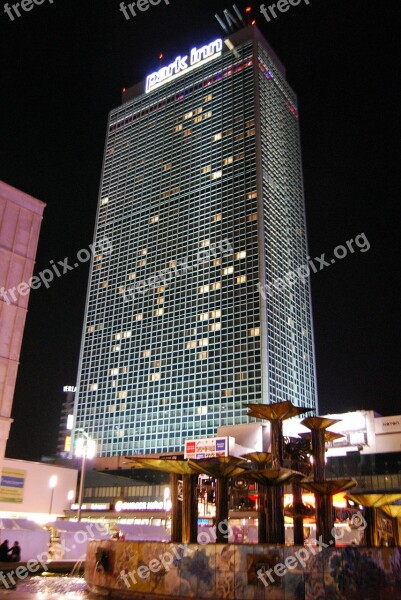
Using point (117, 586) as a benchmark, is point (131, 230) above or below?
above

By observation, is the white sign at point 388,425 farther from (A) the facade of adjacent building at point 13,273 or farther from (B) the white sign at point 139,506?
(A) the facade of adjacent building at point 13,273

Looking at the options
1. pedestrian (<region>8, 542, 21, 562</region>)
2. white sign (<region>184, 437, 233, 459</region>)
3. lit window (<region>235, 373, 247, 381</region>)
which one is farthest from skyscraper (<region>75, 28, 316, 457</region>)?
pedestrian (<region>8, 542, 21, 562</region>)

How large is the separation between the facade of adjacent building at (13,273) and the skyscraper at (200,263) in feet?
227

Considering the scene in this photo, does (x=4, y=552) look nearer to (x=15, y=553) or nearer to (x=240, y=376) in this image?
(x=15, y=553)

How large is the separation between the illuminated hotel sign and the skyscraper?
384 mm

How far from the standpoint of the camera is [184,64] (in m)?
140

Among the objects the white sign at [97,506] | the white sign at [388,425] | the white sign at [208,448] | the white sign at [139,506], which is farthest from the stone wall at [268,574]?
the white sign at [97,506]

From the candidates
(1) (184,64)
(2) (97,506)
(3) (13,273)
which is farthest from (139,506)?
(1) (184,64)

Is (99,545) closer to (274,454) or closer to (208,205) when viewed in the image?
(274,454)

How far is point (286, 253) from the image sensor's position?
116938 mm

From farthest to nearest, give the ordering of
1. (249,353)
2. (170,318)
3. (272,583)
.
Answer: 1. (170,318)
2. (249,353)
3. (272,583)

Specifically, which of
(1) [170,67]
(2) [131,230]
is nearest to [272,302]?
(2) [131,230]

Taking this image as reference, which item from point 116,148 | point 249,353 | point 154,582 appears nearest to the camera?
point 154,582

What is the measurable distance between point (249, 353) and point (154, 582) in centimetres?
8301
